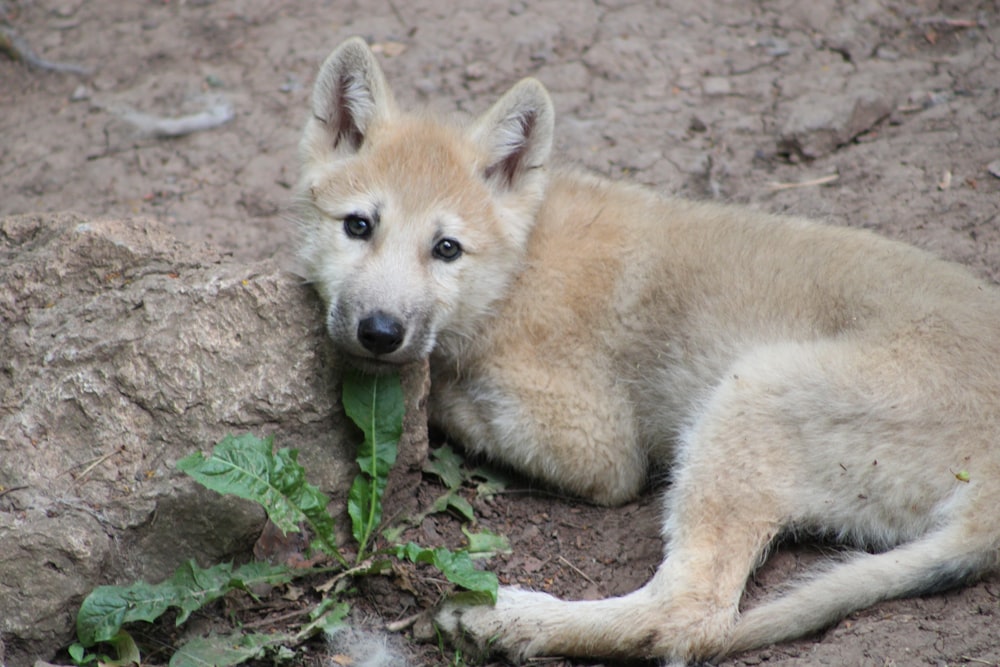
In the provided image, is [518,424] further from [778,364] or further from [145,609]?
[145,609]

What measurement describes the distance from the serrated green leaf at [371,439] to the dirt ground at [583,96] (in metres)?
0.88

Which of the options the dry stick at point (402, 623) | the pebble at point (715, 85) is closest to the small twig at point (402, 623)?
the dry stick at point (402, 623)

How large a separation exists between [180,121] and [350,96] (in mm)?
2813

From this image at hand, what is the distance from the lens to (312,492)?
11.9 ft

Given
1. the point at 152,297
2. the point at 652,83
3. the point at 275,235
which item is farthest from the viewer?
the point at 652,83

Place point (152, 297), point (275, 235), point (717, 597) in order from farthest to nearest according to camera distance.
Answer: point (275, 235) → point (152, 297) → point (717, 597)

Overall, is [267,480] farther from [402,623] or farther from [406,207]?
[406,207]

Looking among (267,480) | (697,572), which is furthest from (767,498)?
(267,480)

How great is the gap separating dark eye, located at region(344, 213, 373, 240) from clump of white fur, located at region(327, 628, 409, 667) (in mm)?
1587

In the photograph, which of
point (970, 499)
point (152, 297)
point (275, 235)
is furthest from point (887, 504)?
point (275, 235)

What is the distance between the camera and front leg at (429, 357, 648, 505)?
4395 mm

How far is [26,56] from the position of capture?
7398 mm

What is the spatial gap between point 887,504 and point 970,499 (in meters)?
0.28

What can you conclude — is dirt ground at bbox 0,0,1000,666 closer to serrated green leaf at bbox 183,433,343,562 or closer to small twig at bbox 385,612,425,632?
small twig at bbox 385,612,425,632
